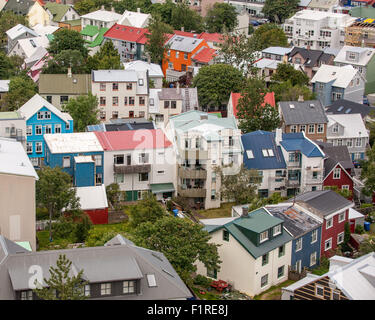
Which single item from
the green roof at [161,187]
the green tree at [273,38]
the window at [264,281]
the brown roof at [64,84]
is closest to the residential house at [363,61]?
the green tree at [273,38]

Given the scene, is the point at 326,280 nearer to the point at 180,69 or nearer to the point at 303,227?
the point at 303,227

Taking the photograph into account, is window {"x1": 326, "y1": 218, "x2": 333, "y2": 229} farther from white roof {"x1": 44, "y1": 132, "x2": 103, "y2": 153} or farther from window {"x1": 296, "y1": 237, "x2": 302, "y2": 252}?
white roof {"x1": 44, "y1": 132, "x2": 103, "y2": 153}

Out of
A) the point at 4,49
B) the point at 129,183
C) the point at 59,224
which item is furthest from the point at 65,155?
the point at 4,49

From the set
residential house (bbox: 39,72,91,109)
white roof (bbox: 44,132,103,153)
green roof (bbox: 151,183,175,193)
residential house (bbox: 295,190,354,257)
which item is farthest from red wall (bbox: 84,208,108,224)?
residential house (bbox: 39,72,91,109)

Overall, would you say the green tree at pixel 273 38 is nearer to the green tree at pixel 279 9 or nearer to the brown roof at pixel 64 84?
the green tree at pixel 279 9

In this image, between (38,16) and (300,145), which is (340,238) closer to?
(300,145)

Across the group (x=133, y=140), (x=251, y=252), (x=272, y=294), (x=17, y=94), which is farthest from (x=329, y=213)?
(x=17, y=94)
